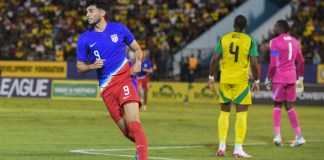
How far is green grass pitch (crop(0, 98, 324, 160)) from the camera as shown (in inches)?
565

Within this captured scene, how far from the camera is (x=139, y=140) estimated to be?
10812 mm

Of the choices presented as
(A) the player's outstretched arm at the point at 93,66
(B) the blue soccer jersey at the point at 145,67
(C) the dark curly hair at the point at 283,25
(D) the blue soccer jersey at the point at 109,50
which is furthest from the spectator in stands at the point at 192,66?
(A) the player's outstretched arm at the point at 93,66

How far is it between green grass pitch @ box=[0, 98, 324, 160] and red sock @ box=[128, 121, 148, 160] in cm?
258

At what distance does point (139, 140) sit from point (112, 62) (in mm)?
1166

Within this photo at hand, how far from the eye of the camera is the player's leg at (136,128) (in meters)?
10.8

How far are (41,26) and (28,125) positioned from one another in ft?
91.9

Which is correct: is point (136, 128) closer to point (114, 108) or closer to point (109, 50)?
point (114, 108)

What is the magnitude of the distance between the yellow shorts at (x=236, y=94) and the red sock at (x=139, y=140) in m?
3.92

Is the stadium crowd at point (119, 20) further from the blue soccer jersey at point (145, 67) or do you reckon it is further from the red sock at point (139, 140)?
the red sock at point (139, 140)

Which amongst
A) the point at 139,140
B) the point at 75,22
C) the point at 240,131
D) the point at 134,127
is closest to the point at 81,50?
the point at 134,127

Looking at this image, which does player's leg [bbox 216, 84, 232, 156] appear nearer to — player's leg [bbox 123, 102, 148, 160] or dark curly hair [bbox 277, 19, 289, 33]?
dark curly hair [bbox 277, 19, 289, 33]

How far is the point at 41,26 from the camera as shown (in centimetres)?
4884

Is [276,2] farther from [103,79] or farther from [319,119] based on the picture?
[103,79]

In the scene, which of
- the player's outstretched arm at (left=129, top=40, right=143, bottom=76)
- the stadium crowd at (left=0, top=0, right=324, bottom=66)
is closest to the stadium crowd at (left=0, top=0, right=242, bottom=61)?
the stadium crowd at (left=0, top=0, right=324, bottom=66)
